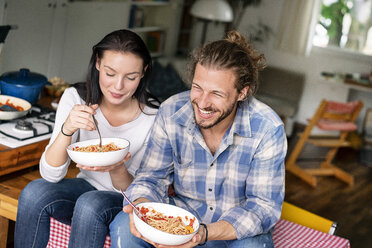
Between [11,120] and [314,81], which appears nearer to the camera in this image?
[11,120]

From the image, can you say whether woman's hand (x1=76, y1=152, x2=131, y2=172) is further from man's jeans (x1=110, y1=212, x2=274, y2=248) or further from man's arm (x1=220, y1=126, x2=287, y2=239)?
man's arm (x1=220, y1=126, x2=287, y2=239)

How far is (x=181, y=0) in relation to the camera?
6.02 metres

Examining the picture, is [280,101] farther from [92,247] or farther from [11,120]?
[92,247]

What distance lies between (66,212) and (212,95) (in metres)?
0.69

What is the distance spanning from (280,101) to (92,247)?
3958 mm

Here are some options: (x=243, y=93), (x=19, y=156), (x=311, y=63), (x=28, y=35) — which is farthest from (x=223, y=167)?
(x=311, y=63)

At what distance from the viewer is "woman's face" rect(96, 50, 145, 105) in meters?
1.78

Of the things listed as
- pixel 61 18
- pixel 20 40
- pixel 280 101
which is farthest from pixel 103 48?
pixel 280 101

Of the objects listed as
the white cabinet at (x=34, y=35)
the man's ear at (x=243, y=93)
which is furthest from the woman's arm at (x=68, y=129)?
the white cabinet at (x=34, y=35)

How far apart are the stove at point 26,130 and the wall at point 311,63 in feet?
11.7

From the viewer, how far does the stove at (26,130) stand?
202 centimetres

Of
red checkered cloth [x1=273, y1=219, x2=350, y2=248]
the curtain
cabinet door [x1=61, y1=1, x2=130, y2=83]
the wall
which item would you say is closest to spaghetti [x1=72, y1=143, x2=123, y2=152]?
red checkered cloth [x1=273, y1=219, x2=350, y2=248]

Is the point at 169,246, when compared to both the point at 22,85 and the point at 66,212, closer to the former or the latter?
the point at 66,212

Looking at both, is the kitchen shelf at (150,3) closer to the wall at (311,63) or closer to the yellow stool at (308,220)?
the wall at (311,63)
